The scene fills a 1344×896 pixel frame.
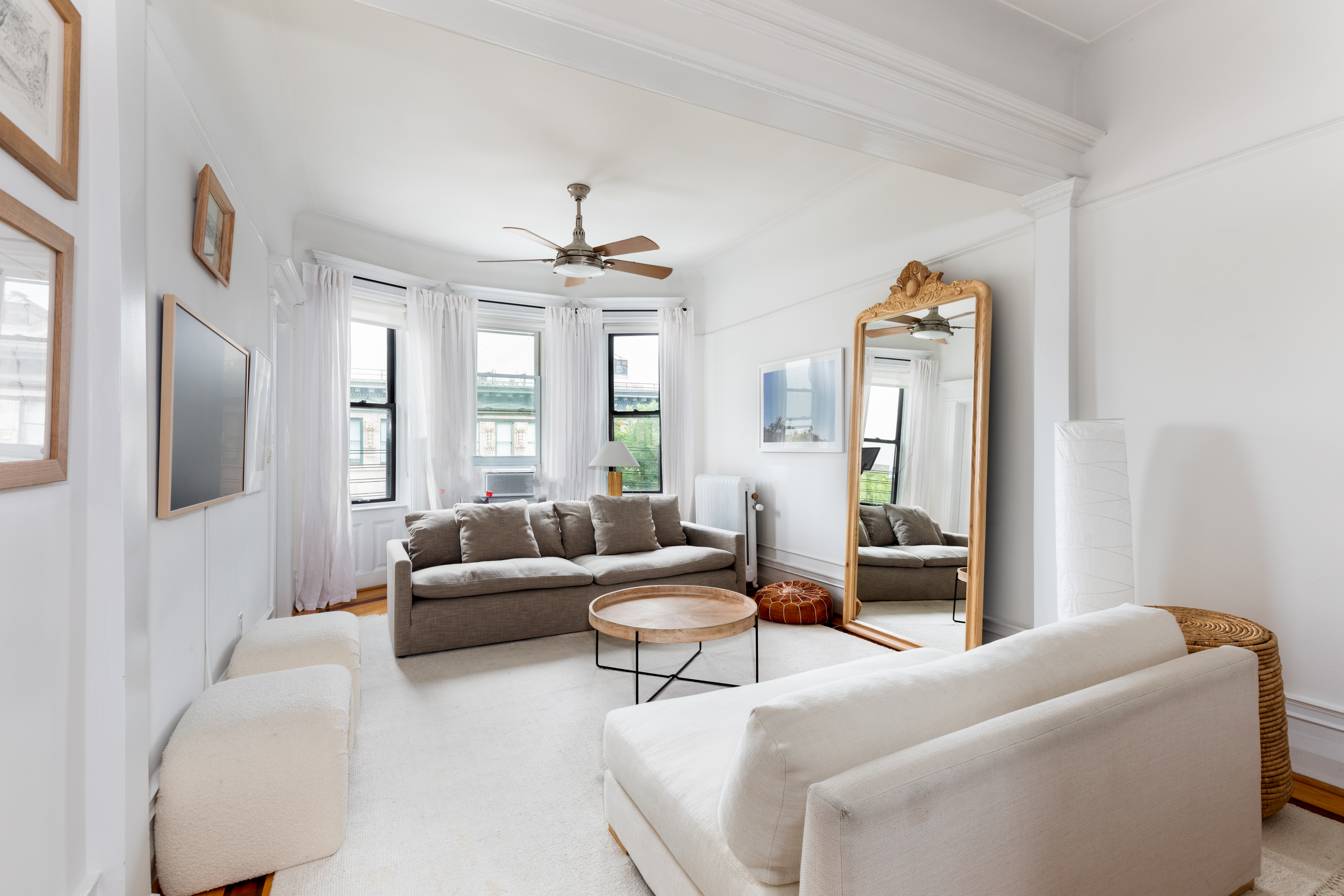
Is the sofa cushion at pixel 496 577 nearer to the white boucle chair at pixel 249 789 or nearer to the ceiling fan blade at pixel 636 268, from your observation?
the white boucle chair at pixel 249 789

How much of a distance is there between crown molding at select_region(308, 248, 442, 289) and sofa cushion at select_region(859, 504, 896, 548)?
13.5ft

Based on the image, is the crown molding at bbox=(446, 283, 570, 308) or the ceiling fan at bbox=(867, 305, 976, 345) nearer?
the ceiling fan at bbox=(867, 305, 976, 345)

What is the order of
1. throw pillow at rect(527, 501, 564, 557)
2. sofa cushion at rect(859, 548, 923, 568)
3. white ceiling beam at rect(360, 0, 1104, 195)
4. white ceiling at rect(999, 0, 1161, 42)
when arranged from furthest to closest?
1. throw pillow at rect(527, 501, 564, 557)
2. sofa cushion at rect(859, 548, 923, 568)
3. white ceiling at rect(999, 0, 1161, 42)
4. white ceiling beam at rect(360, 0, 1104, 195)

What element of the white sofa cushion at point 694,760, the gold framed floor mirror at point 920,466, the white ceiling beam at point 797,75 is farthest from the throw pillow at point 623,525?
the white ceiling beam at point 797,75

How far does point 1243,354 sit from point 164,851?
151 inches

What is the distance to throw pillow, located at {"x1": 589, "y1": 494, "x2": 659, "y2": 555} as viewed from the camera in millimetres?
4594

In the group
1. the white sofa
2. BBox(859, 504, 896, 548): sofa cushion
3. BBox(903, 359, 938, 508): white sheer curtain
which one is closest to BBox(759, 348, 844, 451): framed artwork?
BBox(859, 504, 896, 548): sofa cushion

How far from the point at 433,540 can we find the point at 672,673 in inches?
75.3

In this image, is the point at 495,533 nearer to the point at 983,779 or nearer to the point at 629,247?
the point at 629,247

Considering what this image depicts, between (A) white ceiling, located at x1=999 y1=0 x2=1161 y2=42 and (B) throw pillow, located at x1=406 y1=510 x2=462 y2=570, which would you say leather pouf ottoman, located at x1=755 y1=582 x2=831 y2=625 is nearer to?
(B) throw pillow, located at x1=406 y1=510 x2=462 y2=570

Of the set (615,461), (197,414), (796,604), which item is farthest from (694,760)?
(615,461)

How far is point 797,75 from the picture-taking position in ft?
6.92

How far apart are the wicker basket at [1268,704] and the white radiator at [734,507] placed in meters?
3.20

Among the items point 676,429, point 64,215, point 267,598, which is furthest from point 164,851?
point 676,429
